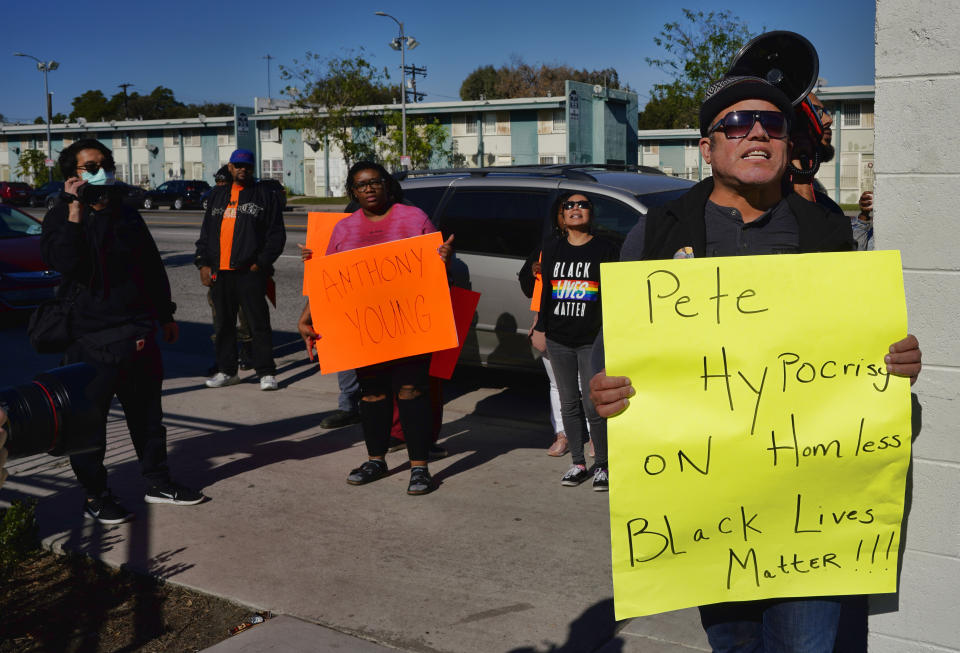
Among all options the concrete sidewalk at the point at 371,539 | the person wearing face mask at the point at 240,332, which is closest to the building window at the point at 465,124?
the person wearing face mask at the point at 240,332

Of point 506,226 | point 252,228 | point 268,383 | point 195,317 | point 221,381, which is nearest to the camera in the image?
point 506,226

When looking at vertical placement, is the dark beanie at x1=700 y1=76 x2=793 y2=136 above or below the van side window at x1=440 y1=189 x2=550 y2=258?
above

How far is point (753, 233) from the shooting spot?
253 centimetres

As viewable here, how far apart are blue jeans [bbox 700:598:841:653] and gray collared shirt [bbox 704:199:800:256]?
909 millimetres

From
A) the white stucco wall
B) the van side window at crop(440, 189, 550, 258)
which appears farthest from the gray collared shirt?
the van side window at crop(440, 189, 550, 258)

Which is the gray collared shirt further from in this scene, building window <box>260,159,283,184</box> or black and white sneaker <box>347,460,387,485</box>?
building window <box>260,159,283,184</box>

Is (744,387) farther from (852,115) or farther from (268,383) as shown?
(852,115)

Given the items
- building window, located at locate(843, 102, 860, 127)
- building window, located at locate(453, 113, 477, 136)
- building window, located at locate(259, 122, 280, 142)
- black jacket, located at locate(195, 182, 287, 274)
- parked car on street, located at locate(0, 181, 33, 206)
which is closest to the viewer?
black jacket, located at locate(195, 182, 287, 274)

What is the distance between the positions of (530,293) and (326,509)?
2029 millimetres

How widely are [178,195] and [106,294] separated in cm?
4453

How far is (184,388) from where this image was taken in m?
8.70

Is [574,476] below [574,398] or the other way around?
below

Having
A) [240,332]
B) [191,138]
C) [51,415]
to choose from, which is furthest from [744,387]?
[191,138]

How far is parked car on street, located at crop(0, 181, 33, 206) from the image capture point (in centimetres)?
5319
